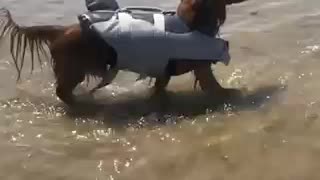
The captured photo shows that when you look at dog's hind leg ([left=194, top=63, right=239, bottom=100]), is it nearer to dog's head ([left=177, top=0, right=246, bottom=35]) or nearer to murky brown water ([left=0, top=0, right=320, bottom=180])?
murky brown water ([left=0, top=0, right=320, bottom=180])

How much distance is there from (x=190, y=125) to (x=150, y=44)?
0.67 meters

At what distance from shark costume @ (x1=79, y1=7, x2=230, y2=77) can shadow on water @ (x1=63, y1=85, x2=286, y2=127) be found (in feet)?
0.87

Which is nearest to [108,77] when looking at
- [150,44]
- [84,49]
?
[84,49]

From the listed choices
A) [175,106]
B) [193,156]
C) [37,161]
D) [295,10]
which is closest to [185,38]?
[175,106]

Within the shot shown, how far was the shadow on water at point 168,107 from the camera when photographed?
4.68m

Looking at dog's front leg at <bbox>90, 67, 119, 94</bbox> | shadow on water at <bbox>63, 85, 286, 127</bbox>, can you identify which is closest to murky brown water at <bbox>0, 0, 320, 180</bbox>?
shadow on water at <bbox>63, 85, 286, 127</bbox>

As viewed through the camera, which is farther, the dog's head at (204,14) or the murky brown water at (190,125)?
the dog's head at (204,14)

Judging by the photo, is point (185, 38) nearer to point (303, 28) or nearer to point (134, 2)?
point (303, 28)

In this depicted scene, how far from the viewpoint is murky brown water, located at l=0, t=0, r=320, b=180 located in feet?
12.9

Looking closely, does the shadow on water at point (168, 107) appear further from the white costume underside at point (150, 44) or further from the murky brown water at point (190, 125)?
the white costume underside at point (150, 44)

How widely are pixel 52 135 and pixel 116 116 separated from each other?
0.52 metres

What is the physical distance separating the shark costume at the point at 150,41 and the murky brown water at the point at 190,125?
342 millimetres

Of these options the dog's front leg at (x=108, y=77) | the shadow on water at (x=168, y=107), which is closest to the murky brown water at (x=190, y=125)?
the shadow on water at (x=168, y=107)

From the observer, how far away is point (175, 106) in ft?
15.9
